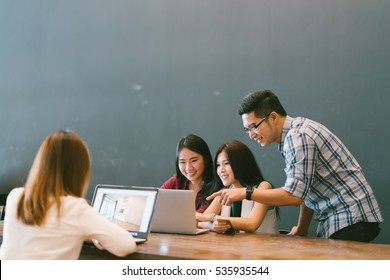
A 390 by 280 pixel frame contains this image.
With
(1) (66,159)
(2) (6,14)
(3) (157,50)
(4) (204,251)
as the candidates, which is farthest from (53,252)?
(2) (6,14)

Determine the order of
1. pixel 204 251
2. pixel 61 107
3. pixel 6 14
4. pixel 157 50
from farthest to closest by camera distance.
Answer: pixel 6 14 < pixel 61 107 < pixel 157 50 < pixel 204 251

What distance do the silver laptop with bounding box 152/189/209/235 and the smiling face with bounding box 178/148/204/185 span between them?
69cm

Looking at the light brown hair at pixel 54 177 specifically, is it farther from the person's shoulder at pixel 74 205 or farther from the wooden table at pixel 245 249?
the wooden table at pixel 245 249

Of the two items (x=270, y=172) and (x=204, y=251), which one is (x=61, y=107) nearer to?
(x=270, y=172)

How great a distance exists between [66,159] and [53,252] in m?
0.32

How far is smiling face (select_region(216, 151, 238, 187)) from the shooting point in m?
2.84

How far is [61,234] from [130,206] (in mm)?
547

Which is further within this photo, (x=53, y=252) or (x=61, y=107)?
(x=61, y=107)

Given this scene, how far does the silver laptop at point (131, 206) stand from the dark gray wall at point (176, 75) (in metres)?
1.52

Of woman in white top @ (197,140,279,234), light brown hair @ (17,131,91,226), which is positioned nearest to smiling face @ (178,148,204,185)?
woman in white top @ (197,140,279,234)

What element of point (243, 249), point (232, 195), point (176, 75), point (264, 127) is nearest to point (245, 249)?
point (243, 249)

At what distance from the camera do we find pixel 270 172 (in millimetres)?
3408

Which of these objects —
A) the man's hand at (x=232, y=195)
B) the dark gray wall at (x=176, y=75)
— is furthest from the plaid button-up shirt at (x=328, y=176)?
the dark gray wall at (x=176, y=75)

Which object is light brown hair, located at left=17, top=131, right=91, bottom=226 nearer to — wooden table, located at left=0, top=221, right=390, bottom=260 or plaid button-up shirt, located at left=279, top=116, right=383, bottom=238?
wooden table, located at left=0, top=221, right=390, bottom=260
